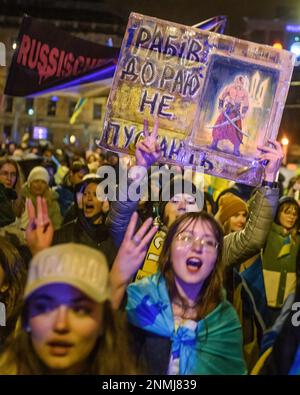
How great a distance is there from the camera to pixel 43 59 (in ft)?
22.7

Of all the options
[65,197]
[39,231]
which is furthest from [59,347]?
[65,197]

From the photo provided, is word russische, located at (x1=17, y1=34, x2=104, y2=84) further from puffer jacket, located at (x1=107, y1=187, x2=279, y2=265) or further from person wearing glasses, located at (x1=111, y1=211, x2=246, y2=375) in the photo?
person wearing glasses, located at (x1=111, y1=211, x2=246, y2=375)

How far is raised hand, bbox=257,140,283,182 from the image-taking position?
3.97m

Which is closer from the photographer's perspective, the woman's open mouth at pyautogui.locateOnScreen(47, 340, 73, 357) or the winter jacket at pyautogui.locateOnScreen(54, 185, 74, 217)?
Result: the woman's open mouth at pyautogui.locateOnScreen(47, 340, 73, 357)

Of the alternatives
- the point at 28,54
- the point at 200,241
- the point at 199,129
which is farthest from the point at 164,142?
the point at 28,54

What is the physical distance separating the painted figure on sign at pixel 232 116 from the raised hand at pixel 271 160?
0.18 m

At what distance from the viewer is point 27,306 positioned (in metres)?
2.93

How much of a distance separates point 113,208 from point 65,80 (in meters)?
4.04

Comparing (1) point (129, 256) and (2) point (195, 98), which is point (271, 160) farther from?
(1) point (129, 256)

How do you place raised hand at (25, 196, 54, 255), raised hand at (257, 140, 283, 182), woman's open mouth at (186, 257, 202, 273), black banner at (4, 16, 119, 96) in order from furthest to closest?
black banner at (4, 16, 119, 96)
raised hand at (257, 140, 283, 182)
woman's open mouth at (186, 257, 202, 273)
raised hand at (25, 196, 54, 255)

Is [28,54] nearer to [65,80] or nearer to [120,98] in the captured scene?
[65,80]

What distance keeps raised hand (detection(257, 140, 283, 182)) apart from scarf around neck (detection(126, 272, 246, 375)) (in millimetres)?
767

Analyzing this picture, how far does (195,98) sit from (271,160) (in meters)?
0.52

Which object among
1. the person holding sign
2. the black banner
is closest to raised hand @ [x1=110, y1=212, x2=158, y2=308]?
the person holding sign
